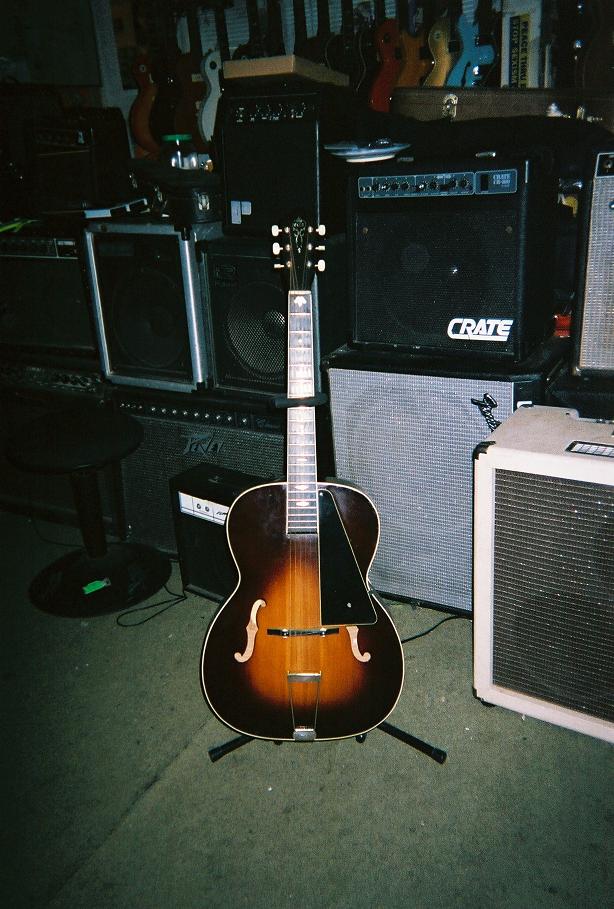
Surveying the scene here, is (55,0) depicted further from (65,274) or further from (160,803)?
(160,803)

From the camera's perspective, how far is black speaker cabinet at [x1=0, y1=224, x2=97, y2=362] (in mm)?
2223

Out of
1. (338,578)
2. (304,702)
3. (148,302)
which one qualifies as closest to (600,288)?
(338,578)

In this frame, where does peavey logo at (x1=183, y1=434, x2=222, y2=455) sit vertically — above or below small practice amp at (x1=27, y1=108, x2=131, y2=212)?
below

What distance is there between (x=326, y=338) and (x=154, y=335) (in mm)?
607

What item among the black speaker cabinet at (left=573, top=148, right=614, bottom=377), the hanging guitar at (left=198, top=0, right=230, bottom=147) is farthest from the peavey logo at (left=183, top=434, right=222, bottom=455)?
the hanging guitar at (left=198, top=0, right=230, bottom=147)

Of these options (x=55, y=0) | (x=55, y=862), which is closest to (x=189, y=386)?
(x=55, y=862)

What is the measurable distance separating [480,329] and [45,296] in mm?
1578

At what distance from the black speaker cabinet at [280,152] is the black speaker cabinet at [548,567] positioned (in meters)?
0.84

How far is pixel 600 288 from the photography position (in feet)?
4.76

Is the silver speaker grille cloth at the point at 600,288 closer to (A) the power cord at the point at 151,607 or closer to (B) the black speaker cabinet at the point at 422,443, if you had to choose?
(B) the black speaker cabinet at the point at 422,443

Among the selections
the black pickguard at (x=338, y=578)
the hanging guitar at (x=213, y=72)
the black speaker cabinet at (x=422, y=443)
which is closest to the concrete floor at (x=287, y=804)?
the black speaker cabinet at (x=422, y=443)

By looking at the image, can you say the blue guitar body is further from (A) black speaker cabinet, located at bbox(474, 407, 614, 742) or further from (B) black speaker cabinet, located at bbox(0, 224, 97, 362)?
(A) black speaker cabinet, located at bbox(474, 407, 614, 742)

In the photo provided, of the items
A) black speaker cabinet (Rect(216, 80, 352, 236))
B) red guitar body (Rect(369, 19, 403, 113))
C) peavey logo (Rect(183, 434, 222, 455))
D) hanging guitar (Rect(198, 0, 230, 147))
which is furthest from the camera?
hanging guitar (Rect(198, 0, 230, 147))

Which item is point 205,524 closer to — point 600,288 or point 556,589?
point 556,589
